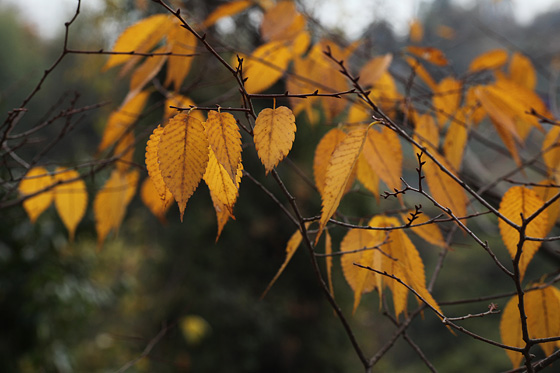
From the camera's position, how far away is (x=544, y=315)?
38cm

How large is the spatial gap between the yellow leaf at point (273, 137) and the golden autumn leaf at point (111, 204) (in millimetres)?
344

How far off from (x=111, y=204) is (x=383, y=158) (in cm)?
41

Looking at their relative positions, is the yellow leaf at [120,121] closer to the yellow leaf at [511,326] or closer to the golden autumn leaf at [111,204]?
the golden autumn leaf at [111,204]

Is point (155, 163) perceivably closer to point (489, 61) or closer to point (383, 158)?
point (383, 158)

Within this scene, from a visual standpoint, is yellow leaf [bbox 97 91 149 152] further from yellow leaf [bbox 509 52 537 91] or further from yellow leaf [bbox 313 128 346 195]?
yellow leaf [bbox 509 52 537 91]

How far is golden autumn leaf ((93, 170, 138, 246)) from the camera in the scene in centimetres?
56

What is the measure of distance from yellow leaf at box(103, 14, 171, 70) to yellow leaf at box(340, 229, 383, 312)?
0.34 meters

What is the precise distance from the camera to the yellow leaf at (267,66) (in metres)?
0.60

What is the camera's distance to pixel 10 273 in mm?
2439

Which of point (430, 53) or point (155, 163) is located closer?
point (155, 163)

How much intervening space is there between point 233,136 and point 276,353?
2710 millimetres

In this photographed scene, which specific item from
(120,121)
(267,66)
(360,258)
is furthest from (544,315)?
(120,121)

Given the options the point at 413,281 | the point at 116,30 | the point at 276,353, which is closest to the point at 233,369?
the point at 276,353

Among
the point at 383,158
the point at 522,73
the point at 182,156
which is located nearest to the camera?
the point at 182,156
